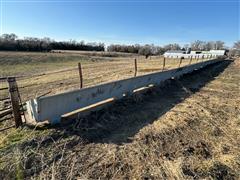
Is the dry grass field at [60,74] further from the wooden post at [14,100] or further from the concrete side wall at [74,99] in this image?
the concrete side wall at [74,99]

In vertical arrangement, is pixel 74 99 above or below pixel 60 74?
above

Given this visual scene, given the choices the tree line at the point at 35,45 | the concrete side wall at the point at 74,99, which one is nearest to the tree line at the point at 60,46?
the tree line at the point at 35,45

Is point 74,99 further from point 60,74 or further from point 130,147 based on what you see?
point 60,74

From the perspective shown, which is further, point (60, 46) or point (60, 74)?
point (60, 46)

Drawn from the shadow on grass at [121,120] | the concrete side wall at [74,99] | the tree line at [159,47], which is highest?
the concrete side wall at [74,99]

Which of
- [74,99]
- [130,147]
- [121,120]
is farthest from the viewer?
[121,120]

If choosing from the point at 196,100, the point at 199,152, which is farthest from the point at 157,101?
the point at 199,152

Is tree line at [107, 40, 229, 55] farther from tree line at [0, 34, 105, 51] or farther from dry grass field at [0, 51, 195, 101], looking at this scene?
dry grass field at [0, 51, 195, 101]

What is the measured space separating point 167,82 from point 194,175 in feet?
23.2

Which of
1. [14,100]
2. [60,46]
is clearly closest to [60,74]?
[14,100]

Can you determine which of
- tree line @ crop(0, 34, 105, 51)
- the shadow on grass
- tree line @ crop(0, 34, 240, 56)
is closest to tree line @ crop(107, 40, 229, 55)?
tree line @ crop(0, 34, 240, 56)

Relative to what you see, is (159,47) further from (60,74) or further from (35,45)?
(60,74)

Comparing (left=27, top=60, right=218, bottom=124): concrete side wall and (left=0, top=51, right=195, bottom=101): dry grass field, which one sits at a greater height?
(left=27, top=60, right=218, bottom=124): concrete side wall

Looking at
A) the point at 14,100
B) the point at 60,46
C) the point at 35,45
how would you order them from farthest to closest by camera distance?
the point at 60,46 → the point at 35,45 → the point at 14,100
